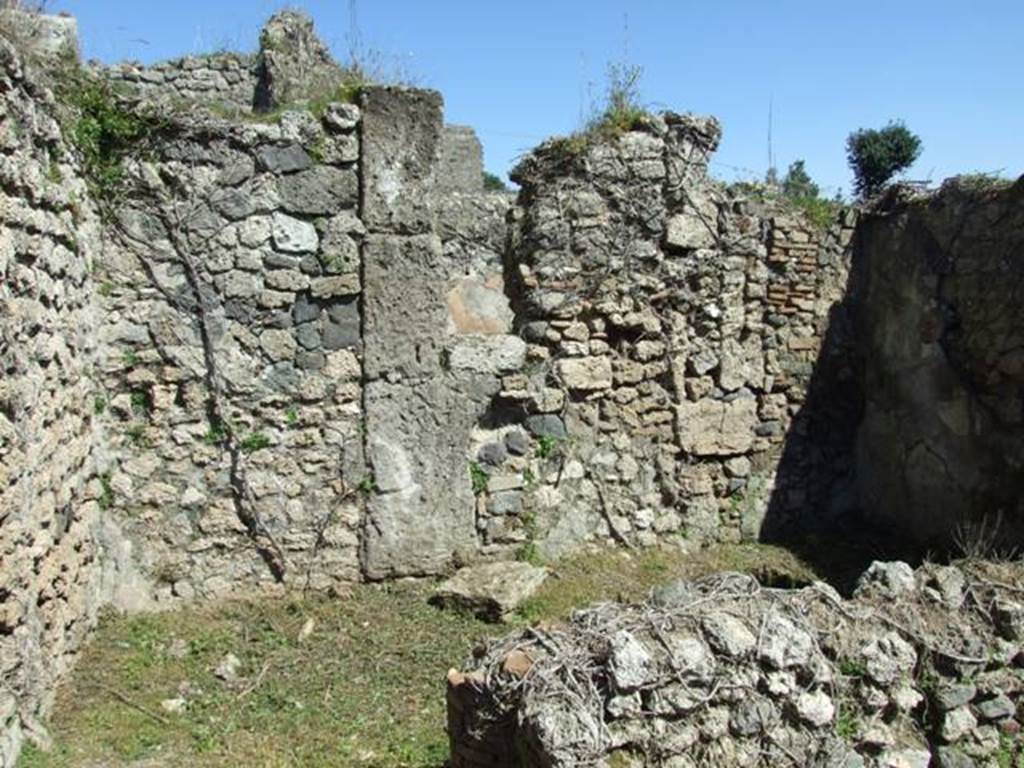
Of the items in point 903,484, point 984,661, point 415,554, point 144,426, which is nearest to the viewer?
point 984,661

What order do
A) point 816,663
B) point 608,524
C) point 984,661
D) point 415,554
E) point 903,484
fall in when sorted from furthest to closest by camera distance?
point 903,484, point 608,524, point 415,554, point 984,661, point 816,663

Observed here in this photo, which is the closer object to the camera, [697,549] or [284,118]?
[284,118]

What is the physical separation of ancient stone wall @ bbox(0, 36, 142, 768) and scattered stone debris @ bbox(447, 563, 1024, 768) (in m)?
1.87

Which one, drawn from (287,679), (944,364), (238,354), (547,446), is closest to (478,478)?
(547,446)

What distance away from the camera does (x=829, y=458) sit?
7.45 m

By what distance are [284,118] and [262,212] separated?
562 millimetres

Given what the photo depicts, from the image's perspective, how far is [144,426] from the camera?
5.50 m

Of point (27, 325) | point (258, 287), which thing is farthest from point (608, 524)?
point (27, 325)

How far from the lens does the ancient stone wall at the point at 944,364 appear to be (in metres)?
6.30

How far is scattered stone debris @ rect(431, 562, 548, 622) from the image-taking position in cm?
563

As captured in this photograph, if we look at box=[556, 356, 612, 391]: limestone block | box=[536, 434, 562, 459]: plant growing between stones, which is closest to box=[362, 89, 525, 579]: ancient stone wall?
box=[556, 356, 612, 391]: limestone block

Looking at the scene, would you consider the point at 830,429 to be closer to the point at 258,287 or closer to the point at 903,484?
the point at 903,484

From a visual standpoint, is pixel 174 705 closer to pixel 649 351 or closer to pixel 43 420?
pixel 43 420

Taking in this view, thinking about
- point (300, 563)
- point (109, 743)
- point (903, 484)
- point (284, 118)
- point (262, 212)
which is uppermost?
point (284, 118)
